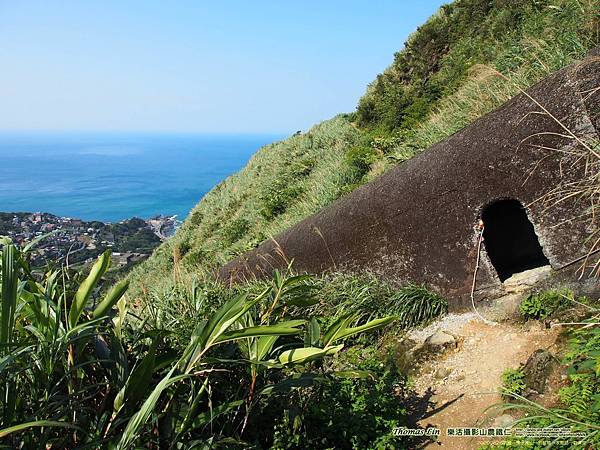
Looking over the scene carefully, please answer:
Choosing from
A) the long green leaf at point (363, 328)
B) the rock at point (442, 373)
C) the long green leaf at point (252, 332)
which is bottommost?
the rock at point (442, 373)

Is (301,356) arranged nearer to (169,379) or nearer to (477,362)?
(169,379)

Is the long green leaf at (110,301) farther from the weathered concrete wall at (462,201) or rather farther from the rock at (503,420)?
the weathered concrete wall at (462,201)

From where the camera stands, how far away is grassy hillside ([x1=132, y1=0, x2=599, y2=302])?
6.83m

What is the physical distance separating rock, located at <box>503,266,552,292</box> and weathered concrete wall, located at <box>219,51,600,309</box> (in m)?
0.15

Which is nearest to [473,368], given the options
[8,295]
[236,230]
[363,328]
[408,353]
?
[408,353]

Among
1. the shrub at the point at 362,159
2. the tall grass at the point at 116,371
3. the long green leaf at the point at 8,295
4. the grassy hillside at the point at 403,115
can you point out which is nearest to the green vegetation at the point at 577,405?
the tall grass at the point at 116,371

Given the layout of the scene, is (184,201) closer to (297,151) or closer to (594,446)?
(297,151)

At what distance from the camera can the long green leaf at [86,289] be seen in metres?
2.51

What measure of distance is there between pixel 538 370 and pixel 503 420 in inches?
17.8

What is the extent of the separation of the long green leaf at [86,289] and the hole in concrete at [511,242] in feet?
11.9

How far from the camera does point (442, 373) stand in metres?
4.15

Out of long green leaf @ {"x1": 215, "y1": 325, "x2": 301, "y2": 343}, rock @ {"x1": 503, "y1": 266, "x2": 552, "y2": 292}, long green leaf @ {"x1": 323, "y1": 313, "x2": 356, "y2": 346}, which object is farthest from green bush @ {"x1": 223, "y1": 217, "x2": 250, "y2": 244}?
long green leaf @ {"x1": 215, "y1": 325, "x2": 301, "y2": 343}

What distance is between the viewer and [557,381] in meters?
3.21

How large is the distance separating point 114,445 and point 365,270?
3.61m
